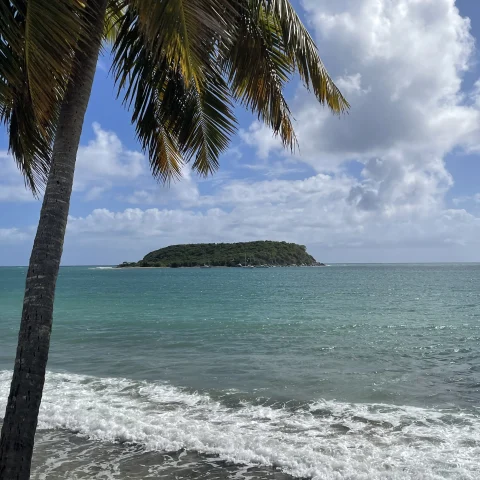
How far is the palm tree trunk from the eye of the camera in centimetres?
367

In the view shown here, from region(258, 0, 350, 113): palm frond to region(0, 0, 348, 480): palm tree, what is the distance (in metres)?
0.01

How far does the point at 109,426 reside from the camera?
8.03 m

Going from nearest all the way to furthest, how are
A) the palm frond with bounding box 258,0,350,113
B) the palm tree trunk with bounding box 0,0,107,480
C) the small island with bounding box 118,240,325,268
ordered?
the palm tree trunk with bounding box 0,0,107,480 < the palm frond with bounding box 258,0,350,113 < the small island with bounding box 118,240,325,268

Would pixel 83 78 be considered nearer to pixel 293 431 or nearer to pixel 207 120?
pixel 207 120

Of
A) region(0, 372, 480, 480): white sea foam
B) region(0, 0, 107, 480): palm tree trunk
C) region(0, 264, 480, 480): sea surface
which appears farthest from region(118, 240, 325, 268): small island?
region(0, 0, 107, 480): palm tree trunk

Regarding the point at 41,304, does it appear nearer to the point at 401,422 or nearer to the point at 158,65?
the point at 158,65

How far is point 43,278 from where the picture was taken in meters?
3.87

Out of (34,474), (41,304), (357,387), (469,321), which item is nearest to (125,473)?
(34,474)

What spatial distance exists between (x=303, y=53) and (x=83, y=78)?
2761mm

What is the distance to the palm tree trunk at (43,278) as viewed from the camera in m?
3.67

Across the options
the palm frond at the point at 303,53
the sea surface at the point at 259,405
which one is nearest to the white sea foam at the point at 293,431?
the sea surface at the point at 259,405

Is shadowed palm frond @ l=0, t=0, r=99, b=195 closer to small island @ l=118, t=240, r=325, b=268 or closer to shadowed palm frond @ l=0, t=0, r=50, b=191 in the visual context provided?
shadowed palm frond @ l=0, t=0, r=50, b=191

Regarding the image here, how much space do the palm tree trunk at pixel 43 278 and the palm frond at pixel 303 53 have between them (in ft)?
6.45

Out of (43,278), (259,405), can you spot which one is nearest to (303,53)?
(43,278)
